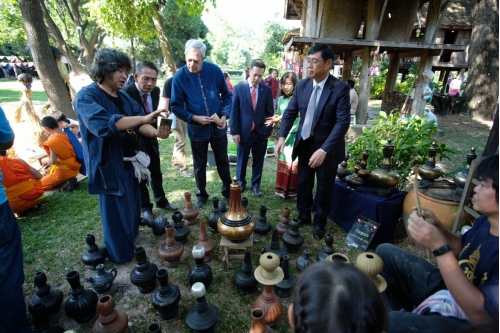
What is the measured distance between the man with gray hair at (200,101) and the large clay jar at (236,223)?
121 centimetres

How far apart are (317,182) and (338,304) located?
94.2 inches

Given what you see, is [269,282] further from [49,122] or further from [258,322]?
[49,122]

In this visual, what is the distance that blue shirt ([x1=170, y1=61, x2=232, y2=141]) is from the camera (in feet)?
10.5

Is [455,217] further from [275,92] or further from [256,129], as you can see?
[275,92]

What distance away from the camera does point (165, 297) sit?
6.36ft

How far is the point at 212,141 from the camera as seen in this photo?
3.48 metres

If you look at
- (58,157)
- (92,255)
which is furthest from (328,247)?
(58,157)

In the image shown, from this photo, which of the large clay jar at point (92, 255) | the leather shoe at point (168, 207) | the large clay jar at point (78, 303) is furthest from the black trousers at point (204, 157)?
the large clay jar at point (78, 303)

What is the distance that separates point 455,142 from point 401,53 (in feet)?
10.0

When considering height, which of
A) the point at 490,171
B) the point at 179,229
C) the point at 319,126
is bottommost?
the point at 179,229

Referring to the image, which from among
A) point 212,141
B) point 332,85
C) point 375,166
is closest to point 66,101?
point 212,141

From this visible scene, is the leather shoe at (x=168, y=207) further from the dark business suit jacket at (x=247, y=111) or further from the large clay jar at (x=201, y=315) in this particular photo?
the large clay jar at (x=201, y=315)

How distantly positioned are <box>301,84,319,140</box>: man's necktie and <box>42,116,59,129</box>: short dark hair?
11.8ft

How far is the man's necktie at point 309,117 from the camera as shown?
280 centimetres
